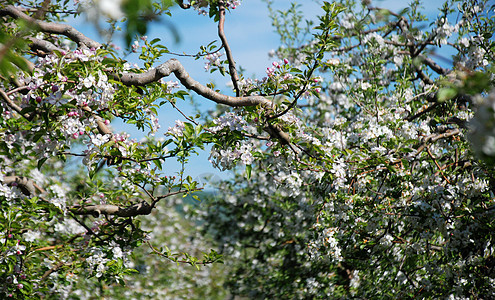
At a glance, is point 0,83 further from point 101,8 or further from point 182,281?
point 182,281

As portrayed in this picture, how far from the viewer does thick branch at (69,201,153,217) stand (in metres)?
2.92

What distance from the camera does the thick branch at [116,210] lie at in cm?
292

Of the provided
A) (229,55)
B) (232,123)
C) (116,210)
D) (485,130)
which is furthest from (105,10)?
(116,210)

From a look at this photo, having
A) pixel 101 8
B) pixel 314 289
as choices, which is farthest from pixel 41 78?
pixel 314 289

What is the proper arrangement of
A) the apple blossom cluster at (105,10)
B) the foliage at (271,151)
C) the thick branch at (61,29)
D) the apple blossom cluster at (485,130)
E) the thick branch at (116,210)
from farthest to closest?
the thick branch at (116,210), the thick branch at (61,29), the foliage at (271,151), the apple blossom cluster at (485,130), the apple blossom cluster at (105,10)

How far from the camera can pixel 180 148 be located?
8.36ft

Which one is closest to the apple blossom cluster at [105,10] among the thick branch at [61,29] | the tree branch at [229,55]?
the tree branch at [229,55]

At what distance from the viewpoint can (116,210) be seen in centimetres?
303

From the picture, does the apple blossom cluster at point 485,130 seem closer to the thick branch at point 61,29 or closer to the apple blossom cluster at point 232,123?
the apple blossom cluster at point 232,123

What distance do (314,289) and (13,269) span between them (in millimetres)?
3680

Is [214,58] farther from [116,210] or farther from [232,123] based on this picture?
[116,210]

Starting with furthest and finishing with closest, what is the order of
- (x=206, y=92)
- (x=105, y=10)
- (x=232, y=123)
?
(x=206, y=92) → (x=232, y=123) → (x=105, y=10)

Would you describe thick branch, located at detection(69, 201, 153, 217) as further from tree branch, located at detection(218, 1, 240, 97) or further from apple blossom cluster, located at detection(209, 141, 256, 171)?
tree branch, located at detection(218, 1, 240, 97)

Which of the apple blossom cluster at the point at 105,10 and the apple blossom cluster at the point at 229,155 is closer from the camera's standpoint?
the apple blossom cluster at the point at 105,10
